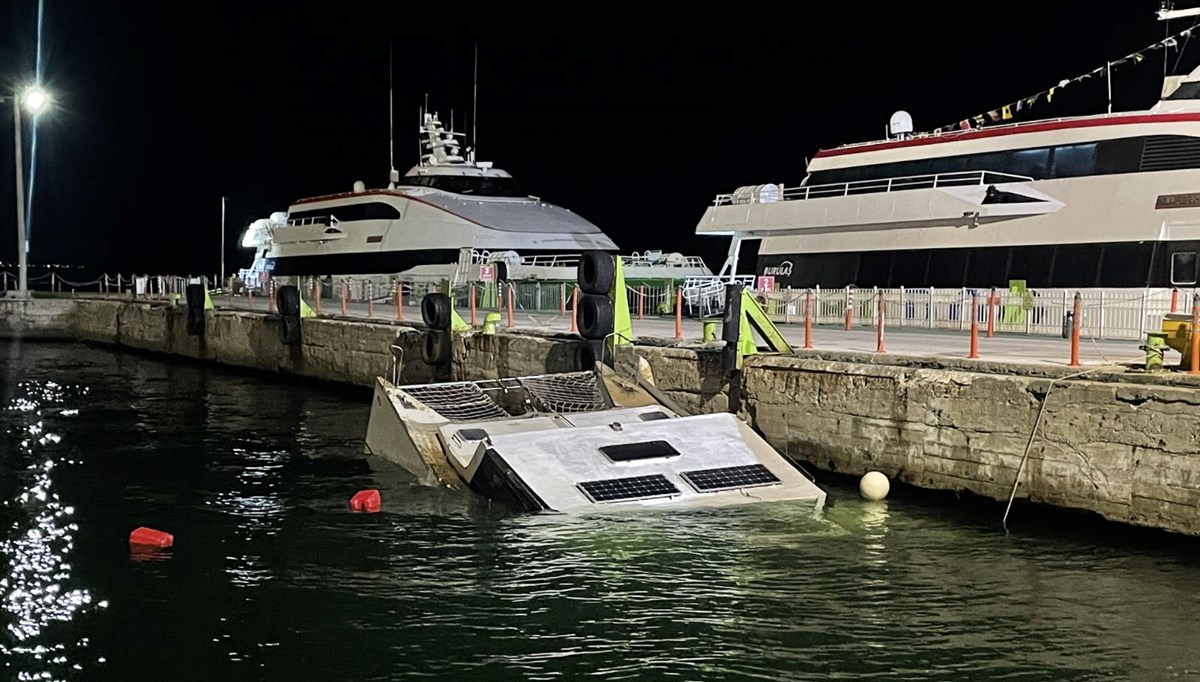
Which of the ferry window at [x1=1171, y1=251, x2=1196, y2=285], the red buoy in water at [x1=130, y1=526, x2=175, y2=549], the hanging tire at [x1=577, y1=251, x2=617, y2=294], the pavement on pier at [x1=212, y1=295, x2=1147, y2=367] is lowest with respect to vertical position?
the red buoy in water at [x1=130, y1=526, x2=175, y2=549]

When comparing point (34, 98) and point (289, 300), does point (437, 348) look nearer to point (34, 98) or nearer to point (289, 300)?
point (289, 300)

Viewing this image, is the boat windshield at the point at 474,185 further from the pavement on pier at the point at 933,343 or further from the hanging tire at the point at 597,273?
the hanging tire at the point at 597,273

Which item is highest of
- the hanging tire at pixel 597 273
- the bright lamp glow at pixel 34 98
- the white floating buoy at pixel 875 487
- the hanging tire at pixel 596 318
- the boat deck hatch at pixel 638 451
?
the bright lamp glow at pixel 34 98

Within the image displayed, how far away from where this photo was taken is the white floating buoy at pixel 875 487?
47.3 feet

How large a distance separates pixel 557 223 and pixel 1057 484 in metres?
32.1

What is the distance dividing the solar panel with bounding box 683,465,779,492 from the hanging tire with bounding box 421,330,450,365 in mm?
11181

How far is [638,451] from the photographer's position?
567 inches

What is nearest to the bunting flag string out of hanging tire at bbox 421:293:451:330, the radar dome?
the radar dome

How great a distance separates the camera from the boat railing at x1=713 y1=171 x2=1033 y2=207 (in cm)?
2611

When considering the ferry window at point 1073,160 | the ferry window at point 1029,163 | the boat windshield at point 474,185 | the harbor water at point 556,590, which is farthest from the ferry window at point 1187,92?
the boat windshield at point 474,185

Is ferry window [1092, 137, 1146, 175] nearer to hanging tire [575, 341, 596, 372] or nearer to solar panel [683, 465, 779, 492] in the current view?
hanging tire [575, 341, 596, 372]

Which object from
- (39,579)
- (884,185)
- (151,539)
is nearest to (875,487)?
(151,539)

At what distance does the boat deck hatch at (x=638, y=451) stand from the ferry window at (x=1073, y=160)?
45.1ft

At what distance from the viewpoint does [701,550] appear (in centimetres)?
1204
